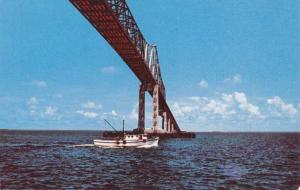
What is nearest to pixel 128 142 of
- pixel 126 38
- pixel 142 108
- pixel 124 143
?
pixel 124 143

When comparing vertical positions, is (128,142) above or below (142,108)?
below

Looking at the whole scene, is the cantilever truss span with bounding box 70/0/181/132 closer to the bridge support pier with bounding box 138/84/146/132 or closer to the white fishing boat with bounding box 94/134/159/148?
the bridge support pier with bounding box 138/84/146/132

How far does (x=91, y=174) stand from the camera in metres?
31.0

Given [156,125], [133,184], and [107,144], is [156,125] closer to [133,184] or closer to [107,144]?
[107,144]

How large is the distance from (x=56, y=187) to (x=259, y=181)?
13.0 meters

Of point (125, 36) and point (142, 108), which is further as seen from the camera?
point (142, 108)

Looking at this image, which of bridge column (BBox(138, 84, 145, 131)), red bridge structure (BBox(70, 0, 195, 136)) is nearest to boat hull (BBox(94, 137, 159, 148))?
red bridge structure (BBox(70, 0, 195, 136))

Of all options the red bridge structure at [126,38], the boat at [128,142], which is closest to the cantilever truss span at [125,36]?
the red bridge structure at [126,38]

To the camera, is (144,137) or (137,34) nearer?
(144,137)

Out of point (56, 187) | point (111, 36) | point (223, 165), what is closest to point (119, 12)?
point (111, 36)

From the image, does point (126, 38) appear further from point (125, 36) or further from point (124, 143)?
point (124, 143)

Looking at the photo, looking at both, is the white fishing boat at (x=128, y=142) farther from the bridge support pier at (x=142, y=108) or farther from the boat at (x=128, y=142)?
the bridge support pier at (x=142, y=108)

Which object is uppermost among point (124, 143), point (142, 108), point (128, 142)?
point (142, 108)

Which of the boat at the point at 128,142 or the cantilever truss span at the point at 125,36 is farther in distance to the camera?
the boat at the point at 128,142
